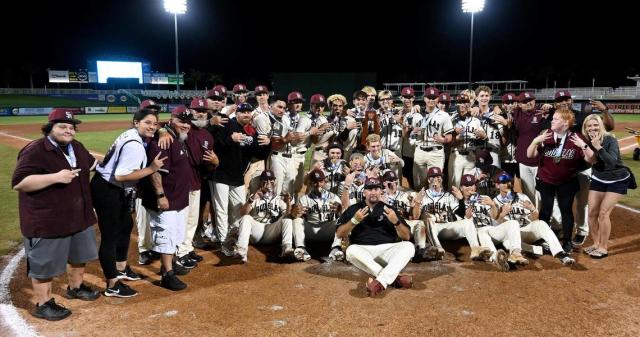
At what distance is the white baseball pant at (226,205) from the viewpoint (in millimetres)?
6672

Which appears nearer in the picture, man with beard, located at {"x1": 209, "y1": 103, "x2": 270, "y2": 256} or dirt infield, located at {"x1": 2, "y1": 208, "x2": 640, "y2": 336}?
dirt infield, located at {"x1": 2, "y1": 208, "x2": 640, "y2": 336}

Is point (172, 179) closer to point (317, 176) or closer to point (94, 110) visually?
point (317, 176)

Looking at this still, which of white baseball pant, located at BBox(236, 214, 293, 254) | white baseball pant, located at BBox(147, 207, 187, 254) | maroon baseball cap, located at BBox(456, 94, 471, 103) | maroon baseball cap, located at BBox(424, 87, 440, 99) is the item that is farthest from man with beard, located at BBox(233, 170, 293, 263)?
maroon baseball cap, located at BBox(456, 94, 471, 103)

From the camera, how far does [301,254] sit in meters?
6.24

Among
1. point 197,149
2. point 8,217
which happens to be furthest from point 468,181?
point 8,217

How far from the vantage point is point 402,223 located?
553cm

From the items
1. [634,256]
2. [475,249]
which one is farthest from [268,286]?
[634,256]

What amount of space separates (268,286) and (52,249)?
7.28 feet

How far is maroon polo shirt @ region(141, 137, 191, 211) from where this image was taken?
5215 millimetres

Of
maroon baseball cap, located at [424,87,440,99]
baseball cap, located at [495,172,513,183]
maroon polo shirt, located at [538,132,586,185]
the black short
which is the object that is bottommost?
the black short

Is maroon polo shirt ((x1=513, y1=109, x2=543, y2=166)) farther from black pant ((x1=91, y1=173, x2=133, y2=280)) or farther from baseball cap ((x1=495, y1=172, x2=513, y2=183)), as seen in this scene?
black pant ((x1=91, y1=173, x2=133, y2=280))

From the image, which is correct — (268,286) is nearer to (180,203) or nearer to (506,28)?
(180,203)

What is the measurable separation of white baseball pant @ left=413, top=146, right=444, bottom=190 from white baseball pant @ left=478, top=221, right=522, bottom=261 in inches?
73.6

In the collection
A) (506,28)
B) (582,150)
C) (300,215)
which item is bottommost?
(300,215)
